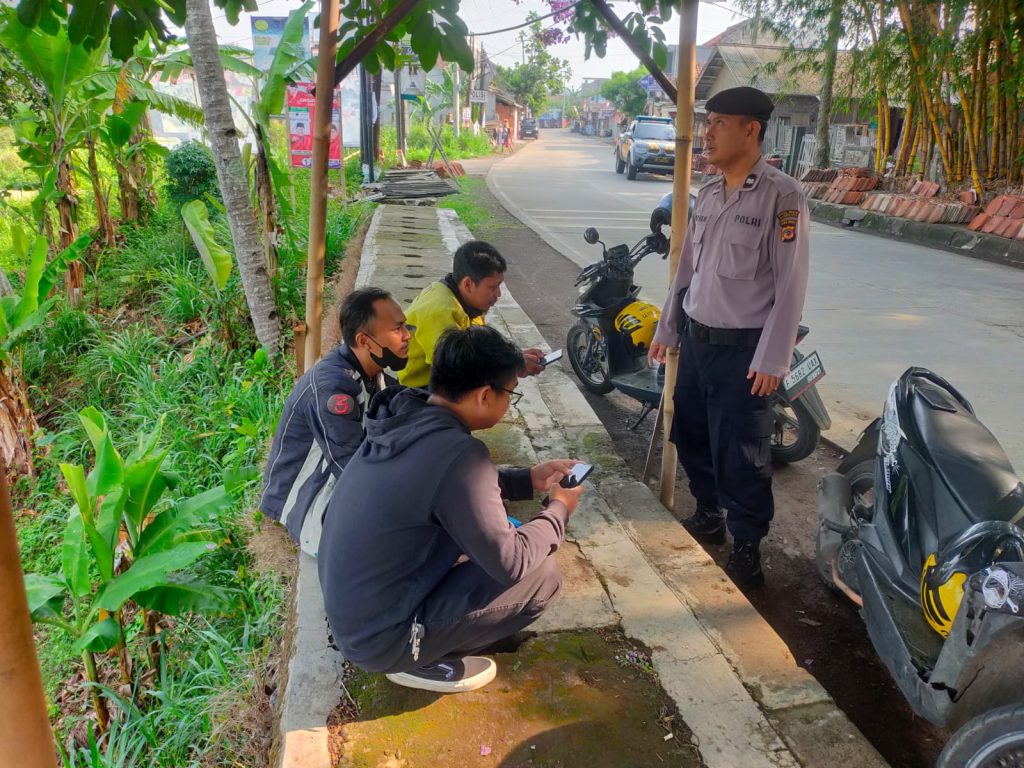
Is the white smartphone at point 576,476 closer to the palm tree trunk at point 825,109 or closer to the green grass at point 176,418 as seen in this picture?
the green grass at point 176,418

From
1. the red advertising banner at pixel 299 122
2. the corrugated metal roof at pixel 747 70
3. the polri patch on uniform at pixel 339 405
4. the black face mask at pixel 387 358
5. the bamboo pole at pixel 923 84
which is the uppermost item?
the corrugated metal roof at pixel 747 70

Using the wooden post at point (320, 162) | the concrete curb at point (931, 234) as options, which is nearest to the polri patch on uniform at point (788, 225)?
the wooden post at point (320, 162)

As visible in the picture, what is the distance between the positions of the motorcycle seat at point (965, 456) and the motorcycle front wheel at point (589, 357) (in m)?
2.29

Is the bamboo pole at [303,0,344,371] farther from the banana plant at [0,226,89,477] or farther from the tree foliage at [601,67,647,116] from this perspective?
the tree foliage at [601,67,647,116]

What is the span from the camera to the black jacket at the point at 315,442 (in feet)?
7.94

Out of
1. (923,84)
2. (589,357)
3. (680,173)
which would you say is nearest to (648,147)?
(923,84)

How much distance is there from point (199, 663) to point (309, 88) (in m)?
7.92

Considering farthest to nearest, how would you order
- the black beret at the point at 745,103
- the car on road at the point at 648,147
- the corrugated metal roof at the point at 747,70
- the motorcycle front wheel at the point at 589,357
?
the corrugated metal roof at the point at 747,70 < the car on road at the point at 648,147 < the motorcycle front wheel at the point at 589,357 < the black beret at the point at 745,103

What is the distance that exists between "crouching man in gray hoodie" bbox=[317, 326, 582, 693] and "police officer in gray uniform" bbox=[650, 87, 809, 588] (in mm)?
1099

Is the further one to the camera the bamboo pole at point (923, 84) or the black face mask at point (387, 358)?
the bamboo pole at point (923, 84)

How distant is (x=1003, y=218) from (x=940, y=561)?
37.2 ft

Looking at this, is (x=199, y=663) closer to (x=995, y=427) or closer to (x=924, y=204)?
(x=995, y=427)

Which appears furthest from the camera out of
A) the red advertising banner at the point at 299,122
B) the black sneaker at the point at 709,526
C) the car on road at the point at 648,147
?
the car on road at the point at 648,147

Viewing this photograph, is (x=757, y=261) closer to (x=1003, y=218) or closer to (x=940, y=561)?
(x=940, y=561)
